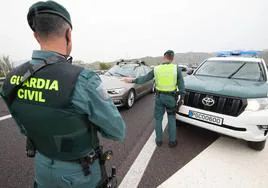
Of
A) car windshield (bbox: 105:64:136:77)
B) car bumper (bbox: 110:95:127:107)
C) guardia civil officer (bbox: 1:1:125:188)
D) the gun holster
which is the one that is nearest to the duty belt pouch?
guardia civil officer (bbox: 1:1:125:188)

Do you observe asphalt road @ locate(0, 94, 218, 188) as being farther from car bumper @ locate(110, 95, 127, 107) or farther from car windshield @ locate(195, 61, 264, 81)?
car windshield @ locate(195, 61, 264, 81)

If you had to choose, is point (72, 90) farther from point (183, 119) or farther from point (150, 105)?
point (150, 105)

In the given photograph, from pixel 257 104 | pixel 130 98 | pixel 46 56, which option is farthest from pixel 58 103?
pixel 130 98

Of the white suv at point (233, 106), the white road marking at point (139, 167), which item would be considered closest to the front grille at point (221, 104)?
the white suv at point (233, 106)

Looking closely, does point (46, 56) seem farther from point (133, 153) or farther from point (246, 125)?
point (246, 125)

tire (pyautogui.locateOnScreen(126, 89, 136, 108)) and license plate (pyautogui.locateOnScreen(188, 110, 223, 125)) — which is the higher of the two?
license plate (pyautogui.locateOnScreen(188, 110, 223, 125))

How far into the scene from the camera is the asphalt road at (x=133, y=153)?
7.91ft

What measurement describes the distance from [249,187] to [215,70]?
9.71 feet

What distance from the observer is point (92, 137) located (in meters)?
1.20

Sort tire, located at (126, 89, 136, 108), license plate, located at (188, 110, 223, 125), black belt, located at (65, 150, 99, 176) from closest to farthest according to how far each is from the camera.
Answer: black belt, located at (65, 150, 99, 176)
license plate, located at (188, 110, 223, 125)
tire, located at (126, 89, 136, 108)

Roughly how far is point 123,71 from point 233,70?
369 cm

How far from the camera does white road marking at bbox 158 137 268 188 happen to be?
7.65 ft

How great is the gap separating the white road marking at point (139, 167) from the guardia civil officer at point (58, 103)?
4.22 feet

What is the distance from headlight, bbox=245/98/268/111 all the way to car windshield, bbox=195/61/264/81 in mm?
1187
